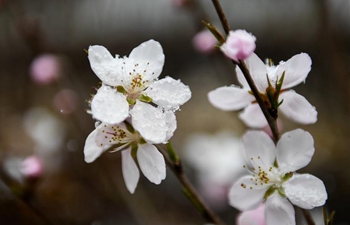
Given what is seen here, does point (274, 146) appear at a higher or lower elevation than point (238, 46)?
lower

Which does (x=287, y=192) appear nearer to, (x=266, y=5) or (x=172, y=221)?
(x=172, y=221)

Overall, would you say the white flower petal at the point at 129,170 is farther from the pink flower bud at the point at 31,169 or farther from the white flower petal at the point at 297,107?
the pink flower bud at the point at 31,169

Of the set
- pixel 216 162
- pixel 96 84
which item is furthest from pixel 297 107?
pixel 96 84

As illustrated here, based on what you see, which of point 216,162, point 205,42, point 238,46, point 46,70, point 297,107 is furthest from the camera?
point 216,162

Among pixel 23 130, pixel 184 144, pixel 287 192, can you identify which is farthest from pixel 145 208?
pixel 287 192

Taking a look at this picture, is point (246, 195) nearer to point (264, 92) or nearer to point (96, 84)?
point (264, 92)

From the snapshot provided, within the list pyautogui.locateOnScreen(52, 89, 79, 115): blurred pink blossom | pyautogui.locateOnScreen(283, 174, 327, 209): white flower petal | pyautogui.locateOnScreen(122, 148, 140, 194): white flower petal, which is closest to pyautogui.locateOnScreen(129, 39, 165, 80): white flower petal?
pyautogui.locateOnScreen(122, 148, 140, 194): white flower petal
